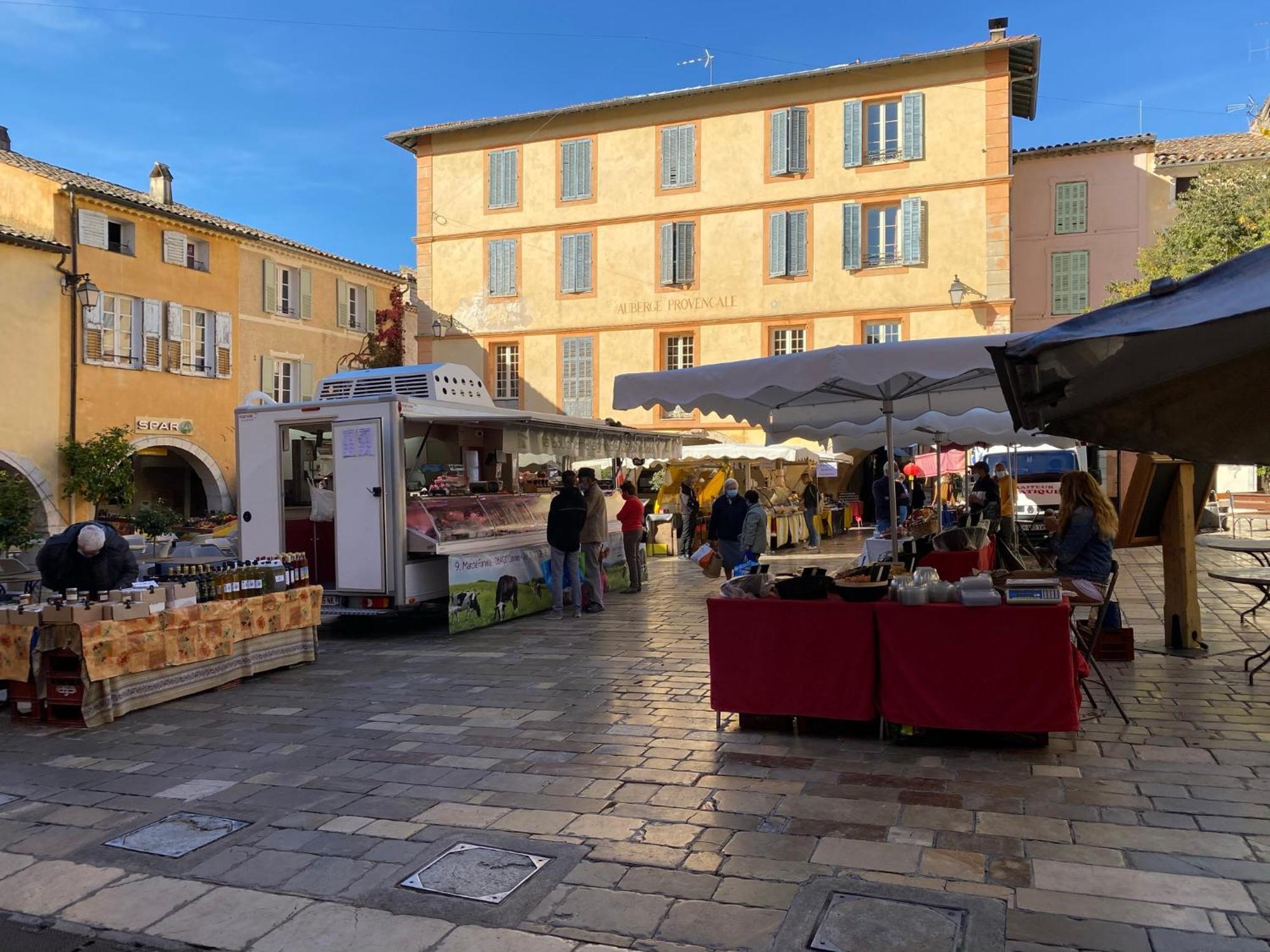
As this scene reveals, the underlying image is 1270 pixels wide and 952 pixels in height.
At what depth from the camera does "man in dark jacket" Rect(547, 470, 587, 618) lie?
1059 centimetres

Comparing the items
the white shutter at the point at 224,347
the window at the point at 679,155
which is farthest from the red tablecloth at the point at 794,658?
the white shutter at the point at 224,347

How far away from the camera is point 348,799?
457 cm

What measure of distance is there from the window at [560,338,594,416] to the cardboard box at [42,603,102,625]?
18504 mm

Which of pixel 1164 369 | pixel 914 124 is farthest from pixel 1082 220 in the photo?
pixel 1164 369

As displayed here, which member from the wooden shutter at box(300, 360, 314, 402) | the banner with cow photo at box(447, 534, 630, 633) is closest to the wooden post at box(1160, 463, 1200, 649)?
the banner with cow photo at box(447, 534, 630, 633)

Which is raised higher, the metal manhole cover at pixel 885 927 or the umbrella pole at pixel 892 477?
the umbrella pole at pixel 892 477

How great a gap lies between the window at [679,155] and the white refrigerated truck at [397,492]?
13519mm

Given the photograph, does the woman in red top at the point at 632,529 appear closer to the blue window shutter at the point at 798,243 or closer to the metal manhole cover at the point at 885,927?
the metal manhole cover at the point at 885,927

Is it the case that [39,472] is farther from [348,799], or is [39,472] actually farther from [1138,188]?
[1138,188]

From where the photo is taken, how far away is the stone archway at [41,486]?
66.7ft

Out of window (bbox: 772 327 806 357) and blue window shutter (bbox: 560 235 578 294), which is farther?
blue window shutter (bbox: 560 235 578 294)

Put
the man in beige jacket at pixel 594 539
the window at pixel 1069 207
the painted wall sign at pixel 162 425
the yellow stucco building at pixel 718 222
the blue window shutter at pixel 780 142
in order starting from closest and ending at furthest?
the man in beige jacket at pixel 594 539, the yellow stucco building at pixel 718 222, the blue window shutter at pixel 780 142, the painted wall sign at pixel 162 425, the window at pixel 1069 207

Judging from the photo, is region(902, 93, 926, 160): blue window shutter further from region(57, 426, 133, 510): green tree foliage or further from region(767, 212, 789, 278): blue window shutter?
region(57, 426, 133, 510): green tree foliage

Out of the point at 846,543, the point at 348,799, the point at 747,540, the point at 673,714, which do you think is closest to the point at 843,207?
the point at 846,543
